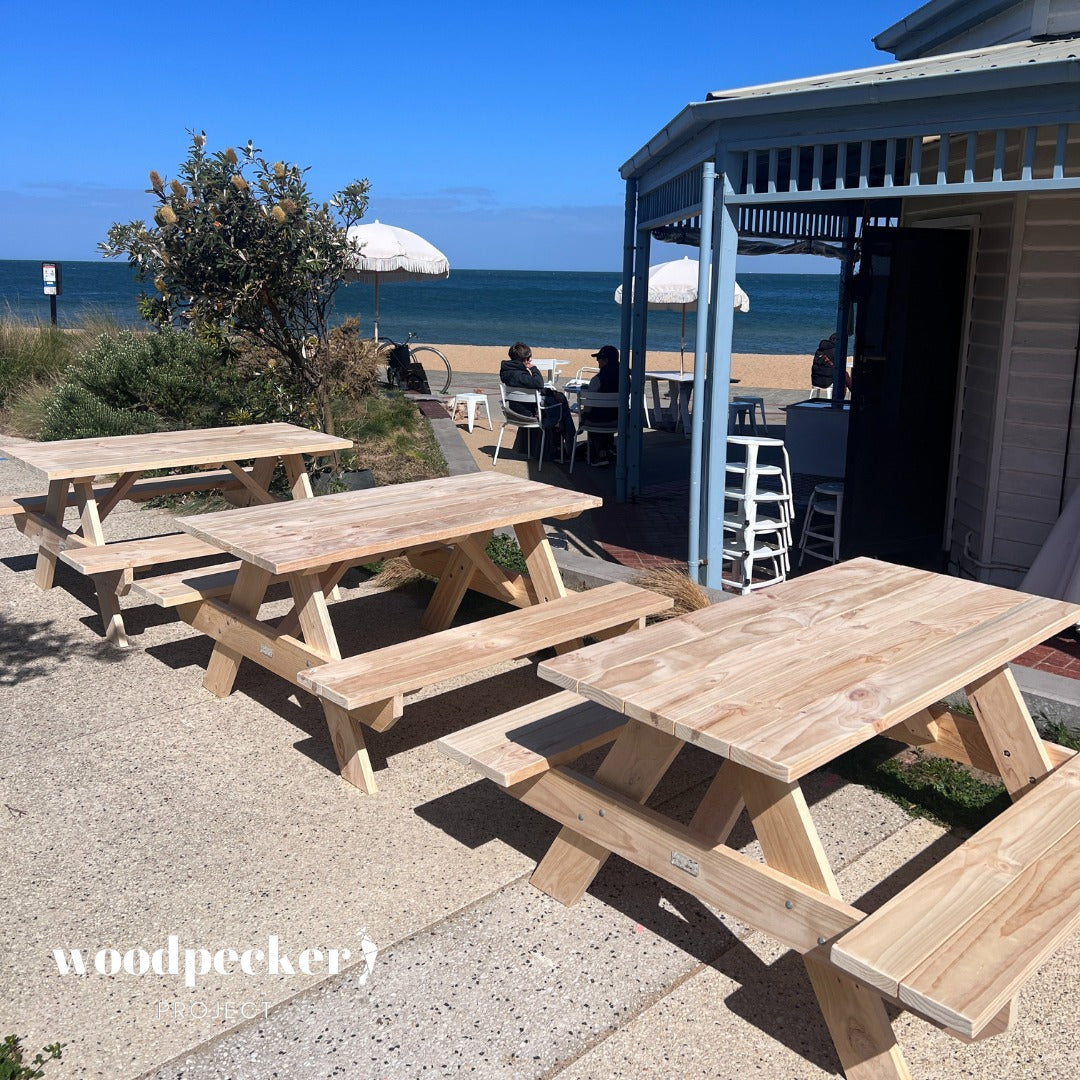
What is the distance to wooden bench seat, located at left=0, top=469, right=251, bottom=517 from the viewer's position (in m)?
6.57

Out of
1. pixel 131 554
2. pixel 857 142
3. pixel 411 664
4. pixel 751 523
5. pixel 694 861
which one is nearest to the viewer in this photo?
pixel 694 861

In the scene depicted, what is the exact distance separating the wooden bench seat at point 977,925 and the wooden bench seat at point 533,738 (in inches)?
42.2

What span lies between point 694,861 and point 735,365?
23718mm

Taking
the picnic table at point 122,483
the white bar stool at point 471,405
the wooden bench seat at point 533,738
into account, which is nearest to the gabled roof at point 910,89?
the picnic table at point 122,483

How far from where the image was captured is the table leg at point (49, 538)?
6273mm

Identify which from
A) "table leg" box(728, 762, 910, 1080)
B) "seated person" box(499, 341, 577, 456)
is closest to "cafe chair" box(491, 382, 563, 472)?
"seated person" box(499, 341, 577, 456)

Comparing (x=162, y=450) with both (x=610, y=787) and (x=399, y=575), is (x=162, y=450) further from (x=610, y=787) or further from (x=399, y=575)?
(x=610, y=787)

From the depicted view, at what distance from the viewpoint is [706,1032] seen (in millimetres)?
2768

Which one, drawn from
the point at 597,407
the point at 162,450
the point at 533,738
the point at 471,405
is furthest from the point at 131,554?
the point at 471,405

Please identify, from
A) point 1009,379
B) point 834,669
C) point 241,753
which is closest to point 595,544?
point 1009,379

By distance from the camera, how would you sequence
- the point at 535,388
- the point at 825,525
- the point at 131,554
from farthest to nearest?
the point at 535,388, the point at 825,525, the point at 131,554

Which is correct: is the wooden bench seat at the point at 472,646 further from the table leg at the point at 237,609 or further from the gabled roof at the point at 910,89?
the gabled roof at the point at 910,89

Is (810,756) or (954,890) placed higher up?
(810,756)

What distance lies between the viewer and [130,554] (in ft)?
17.9
